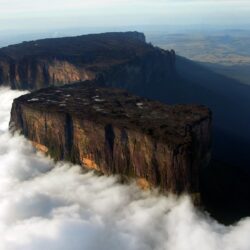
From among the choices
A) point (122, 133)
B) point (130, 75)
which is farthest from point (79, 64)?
point (122, 133)

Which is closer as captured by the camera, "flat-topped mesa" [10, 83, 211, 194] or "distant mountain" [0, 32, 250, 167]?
"flat-topped mesa" [10, 83, 211, 194]

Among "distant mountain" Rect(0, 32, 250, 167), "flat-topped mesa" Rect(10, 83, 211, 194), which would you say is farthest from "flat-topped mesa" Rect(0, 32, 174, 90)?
"flat-topped mesa" Rect(10, 83, 211, 194)

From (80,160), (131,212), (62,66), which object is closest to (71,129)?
(80,160)

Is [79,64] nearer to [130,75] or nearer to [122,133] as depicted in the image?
[130,75]

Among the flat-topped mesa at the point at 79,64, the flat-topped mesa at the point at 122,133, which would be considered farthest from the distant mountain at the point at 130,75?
the flat-topped mesa at the point at 122,133

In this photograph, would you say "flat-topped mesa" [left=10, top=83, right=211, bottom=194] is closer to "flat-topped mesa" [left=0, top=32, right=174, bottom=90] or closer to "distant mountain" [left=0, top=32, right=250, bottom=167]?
"distant mountain" [left=0, top=32, right=250, bottom=167]
